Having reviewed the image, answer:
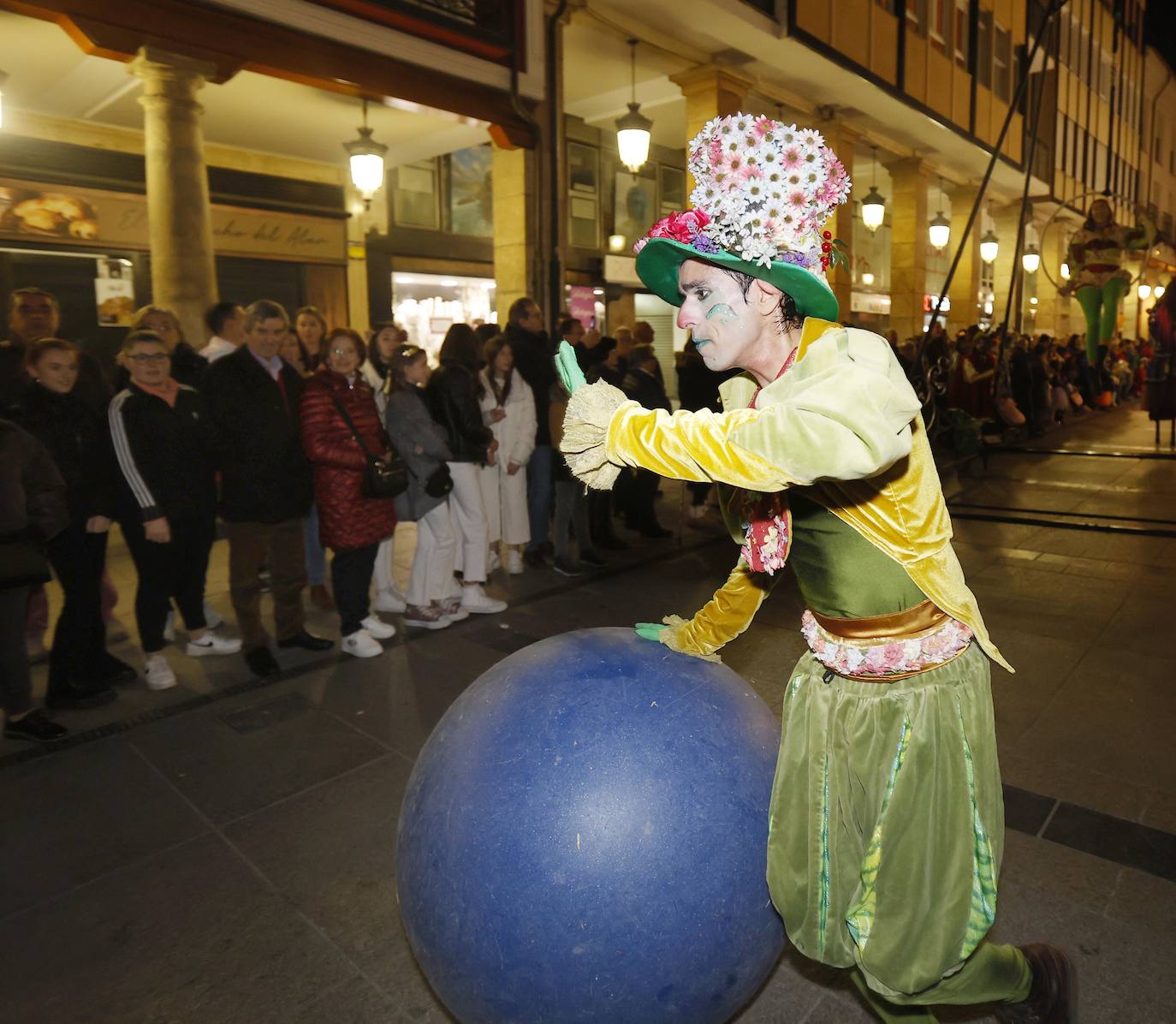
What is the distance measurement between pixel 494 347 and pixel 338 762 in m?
3.63

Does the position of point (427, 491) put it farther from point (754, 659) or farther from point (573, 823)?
point (573, 823)

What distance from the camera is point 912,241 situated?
17500 mm

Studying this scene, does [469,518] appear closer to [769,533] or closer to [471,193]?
[769,533]

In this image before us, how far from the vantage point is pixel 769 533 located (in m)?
1.90

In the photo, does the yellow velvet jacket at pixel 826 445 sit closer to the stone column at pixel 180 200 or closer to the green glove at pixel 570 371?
the green glove at pixel 570 371

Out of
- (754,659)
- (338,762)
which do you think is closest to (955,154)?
(754,659)

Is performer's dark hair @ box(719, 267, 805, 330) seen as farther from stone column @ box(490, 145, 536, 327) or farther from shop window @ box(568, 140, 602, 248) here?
shop window @ box(568, 140, 602, 248)

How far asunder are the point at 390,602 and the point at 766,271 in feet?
15.8

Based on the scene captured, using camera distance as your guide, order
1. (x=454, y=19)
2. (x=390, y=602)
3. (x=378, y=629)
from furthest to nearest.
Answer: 1. (x=454, y=19)
2. (x=390, y=602)
3. (x=378, y=629)

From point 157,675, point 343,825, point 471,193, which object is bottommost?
point 343,825

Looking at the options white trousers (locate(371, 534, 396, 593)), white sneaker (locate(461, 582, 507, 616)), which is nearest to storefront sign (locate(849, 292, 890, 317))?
white sneaker (locate(461, 582, 507, 616))

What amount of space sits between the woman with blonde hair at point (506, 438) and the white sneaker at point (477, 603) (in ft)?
2.22

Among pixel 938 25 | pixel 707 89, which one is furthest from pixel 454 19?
pixel 938 25

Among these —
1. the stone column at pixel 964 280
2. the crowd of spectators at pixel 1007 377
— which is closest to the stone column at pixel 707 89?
the crowd of spectators at pixel 1007 377
